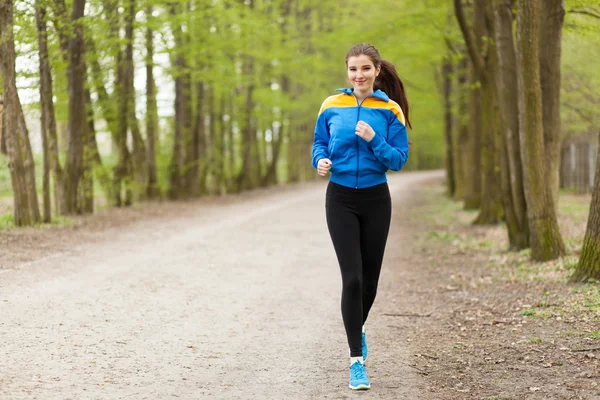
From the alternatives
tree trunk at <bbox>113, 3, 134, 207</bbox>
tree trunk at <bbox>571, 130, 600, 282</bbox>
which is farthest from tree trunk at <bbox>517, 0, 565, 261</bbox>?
tree trunk at <bbox>113, 3, 134, 207</bbox>

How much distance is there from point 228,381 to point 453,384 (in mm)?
1535

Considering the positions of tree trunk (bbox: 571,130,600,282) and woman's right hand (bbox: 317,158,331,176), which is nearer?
woman's right hand (bbox: 317,158,331,176)

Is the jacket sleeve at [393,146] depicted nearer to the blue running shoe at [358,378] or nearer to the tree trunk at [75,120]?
the blue running shoe at [358,378]

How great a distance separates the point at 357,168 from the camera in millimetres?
4562

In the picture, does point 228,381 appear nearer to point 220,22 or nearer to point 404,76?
point 220,22

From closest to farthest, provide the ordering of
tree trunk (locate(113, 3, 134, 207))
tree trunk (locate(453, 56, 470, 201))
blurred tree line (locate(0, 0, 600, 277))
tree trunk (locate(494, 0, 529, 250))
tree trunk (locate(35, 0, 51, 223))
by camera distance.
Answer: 1. blurred tree line (locate(0, 0, 600, 277))
2. tree trunk (locate(494, 0, 529, 250))
3. tree trunk (locate(35, 0, 51, 223))
4. tree trunk (locate(113, 3, 134, 207))
5. tree trunk (locate(453, 56, 470, 201))

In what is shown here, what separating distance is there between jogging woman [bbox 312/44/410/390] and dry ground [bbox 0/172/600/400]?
0.64 metres

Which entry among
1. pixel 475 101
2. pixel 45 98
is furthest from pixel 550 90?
pixel 45 98

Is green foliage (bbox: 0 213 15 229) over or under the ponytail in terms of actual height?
under

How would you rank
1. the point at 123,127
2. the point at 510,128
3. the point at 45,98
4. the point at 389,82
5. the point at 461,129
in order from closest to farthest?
the point at 389,82 → the point at 510,128 → the point at 45,98 → the point at 123,127 → the point at 461,129

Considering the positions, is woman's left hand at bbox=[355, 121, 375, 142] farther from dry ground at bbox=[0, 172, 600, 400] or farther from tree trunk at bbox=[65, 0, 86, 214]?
tree trunk at bbox=[65, 0, 86, 214]

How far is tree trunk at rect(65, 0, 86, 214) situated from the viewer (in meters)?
14.9

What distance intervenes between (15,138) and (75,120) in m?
3.44

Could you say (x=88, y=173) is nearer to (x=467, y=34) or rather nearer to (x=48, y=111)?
(x=48, y=111)
